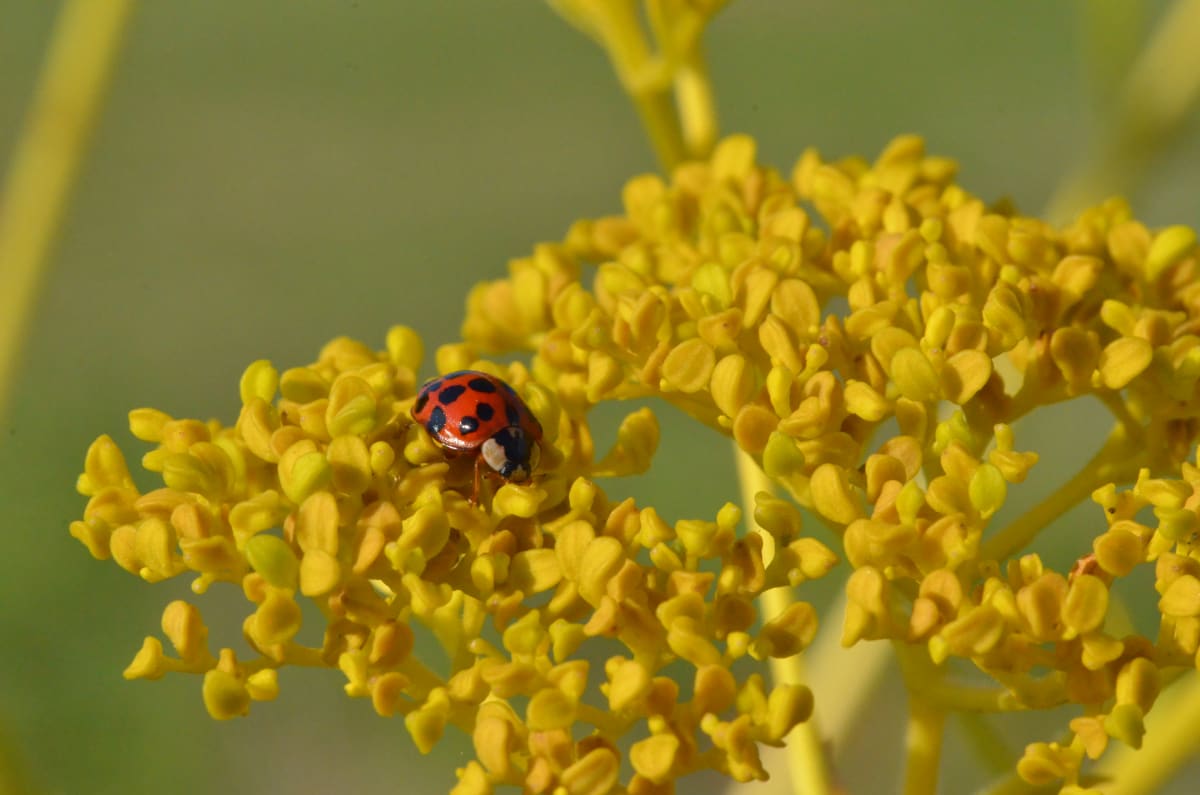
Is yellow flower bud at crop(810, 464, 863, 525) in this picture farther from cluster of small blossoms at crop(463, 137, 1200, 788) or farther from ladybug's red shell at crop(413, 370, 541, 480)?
ladybug's red shell at crop(413, 370, 541, 480)

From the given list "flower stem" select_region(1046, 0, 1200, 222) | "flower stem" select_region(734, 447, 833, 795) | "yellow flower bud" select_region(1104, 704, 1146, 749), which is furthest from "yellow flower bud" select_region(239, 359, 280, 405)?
"flower stem" select_region(1046, 0, 1200, 222)

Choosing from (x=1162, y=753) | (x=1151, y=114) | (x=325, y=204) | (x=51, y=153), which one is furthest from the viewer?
(x=325, y=204)

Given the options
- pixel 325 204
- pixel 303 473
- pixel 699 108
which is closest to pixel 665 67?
pixel 699 108

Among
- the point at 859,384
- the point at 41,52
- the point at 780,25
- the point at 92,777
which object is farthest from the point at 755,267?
the point at 780,25

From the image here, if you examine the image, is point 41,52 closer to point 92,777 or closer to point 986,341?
point 92,777

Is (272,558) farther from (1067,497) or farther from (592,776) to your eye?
(1067,497)

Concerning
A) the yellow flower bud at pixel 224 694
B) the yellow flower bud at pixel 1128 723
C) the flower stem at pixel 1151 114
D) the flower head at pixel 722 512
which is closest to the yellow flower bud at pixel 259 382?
the flower head at pixel 722 512
